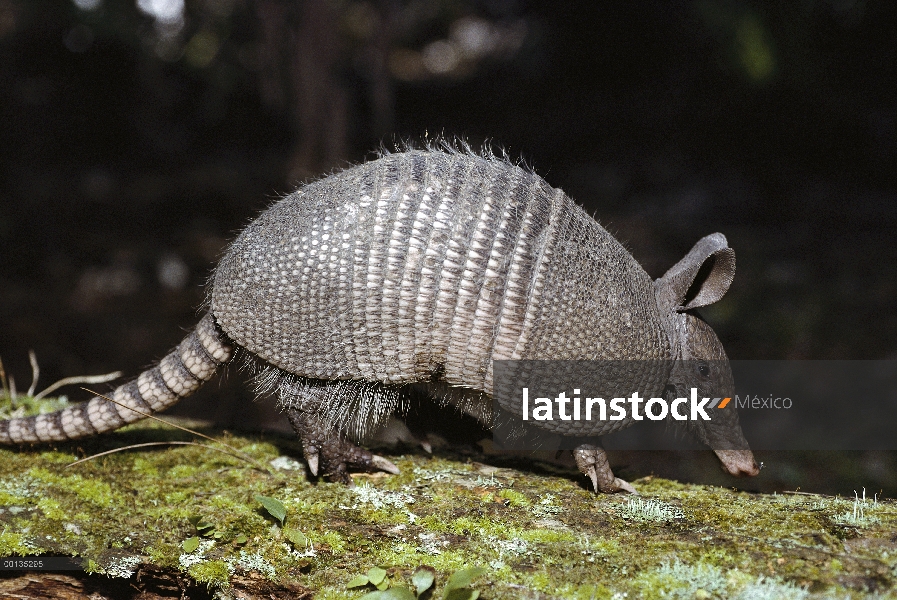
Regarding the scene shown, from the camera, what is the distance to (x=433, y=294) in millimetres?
3770

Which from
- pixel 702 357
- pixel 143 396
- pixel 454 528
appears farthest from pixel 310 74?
pixel 454 528

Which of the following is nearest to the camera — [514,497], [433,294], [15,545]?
[15,545]

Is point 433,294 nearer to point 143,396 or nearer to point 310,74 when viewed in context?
point 143,396

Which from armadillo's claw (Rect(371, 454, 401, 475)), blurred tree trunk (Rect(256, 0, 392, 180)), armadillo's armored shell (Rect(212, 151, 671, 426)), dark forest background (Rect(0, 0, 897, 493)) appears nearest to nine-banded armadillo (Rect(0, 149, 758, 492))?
armadillo's armored shell (Rect(212, 151, 671, 426))

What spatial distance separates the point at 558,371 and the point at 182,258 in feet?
30.8

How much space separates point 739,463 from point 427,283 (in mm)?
2266

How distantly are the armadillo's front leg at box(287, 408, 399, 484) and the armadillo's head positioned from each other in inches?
74.7

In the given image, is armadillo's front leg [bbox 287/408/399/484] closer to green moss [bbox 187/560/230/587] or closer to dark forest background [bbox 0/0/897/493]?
green moss [bbox 187/560/230/587]

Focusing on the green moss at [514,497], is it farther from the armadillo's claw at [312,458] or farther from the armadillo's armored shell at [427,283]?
the armadillo's claw at [312,458]

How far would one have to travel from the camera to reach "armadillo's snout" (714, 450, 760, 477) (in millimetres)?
4277

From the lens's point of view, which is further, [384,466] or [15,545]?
[384,466]

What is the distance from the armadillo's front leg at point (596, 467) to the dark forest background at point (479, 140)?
3.79 metres

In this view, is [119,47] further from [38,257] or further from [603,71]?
[603,71]

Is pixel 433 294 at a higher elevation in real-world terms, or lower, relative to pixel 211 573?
higher
